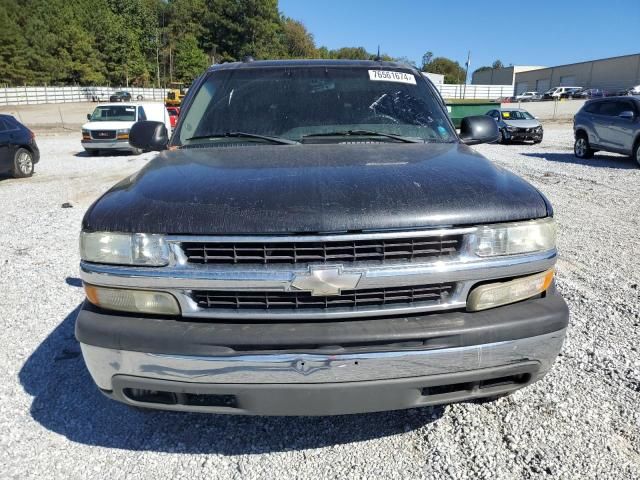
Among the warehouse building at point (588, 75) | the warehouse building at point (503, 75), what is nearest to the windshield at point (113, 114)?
the warehouse building at point (588, 75)

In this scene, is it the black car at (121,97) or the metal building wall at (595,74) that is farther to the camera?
the metal building wall at (595,74)

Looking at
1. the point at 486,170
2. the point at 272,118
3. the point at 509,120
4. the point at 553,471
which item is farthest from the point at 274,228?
the point at 509,120

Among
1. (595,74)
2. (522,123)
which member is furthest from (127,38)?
(595,74)

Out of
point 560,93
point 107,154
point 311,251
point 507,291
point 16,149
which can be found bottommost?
point 107,154

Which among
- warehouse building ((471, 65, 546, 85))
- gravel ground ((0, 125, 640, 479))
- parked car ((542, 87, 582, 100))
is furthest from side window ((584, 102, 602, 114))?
warehouse building ((471, 65, 546, 85))

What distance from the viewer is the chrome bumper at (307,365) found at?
191cm

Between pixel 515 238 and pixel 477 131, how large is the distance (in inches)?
63.8

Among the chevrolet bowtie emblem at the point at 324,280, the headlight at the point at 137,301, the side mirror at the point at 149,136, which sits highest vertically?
the side mirror at the point at 149,136

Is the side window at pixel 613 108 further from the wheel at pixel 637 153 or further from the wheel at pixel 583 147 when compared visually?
the wheel at pixel 637 153

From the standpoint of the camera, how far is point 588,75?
7638 centimetres

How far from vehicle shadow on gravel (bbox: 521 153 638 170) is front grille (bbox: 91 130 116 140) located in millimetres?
13323

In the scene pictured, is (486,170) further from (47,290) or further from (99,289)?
(47,290)

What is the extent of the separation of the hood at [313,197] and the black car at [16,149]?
35.9ft

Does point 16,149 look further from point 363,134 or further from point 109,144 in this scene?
point 363,134
